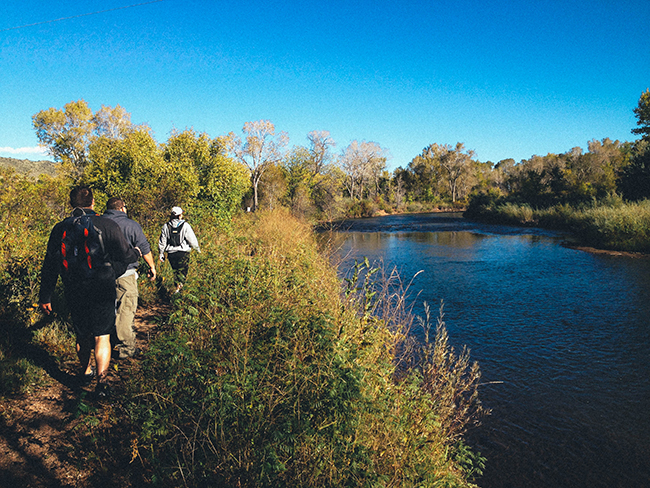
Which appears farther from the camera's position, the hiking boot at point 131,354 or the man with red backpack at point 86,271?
the hiking boot at point 131,354

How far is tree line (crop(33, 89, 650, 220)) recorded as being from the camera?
38.7ft

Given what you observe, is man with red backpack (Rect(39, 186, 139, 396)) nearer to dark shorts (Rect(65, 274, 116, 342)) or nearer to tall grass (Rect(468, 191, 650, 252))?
dark shorts (Rect(65, 274, 116, 342))

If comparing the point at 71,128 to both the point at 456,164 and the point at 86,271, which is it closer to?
the point at 86,271

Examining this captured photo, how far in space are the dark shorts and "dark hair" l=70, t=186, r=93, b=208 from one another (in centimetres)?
77

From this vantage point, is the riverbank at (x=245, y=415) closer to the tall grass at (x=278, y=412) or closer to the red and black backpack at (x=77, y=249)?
the tall grass at (x=278, y=412)

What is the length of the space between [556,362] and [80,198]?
7.28m

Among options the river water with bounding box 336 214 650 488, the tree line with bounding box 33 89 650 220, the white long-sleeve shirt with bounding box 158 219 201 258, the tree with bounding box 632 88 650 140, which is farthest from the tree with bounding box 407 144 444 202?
the white long-sleeve shirt with bounding box 158 219 201 258

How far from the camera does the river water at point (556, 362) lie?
13.6 ft

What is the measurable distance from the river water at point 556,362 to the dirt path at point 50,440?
12.0 ft

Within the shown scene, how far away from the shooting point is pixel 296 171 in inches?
1943

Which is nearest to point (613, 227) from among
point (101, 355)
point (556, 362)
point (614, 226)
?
point (614, 226)

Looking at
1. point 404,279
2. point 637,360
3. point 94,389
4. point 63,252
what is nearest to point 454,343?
point 637,360

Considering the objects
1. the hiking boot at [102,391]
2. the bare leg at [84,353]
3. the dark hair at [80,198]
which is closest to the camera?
the hiking boot at [102,391]

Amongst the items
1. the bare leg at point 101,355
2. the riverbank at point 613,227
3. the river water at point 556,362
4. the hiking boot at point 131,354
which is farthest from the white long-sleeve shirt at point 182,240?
the riverbank at point 613,227
